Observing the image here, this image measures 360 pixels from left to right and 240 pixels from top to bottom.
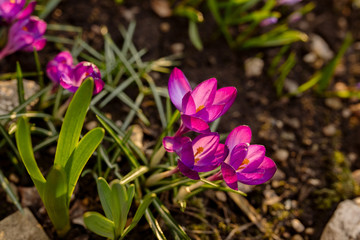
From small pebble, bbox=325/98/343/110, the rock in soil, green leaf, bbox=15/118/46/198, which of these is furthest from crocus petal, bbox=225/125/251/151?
small pebble, bbox=325/98/343/110

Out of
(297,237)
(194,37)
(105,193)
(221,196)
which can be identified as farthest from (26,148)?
(194,37)

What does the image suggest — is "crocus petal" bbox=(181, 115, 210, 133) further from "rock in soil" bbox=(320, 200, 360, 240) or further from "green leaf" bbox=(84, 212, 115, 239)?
"rock in soil" bbox=(320, 200, 360, 240)

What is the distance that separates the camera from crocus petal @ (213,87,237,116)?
1.09m

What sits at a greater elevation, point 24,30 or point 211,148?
point 24,30

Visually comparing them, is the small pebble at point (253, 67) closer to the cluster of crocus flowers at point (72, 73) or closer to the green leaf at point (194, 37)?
the green leaf at point (194, 37)

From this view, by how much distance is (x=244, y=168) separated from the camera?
1.07 metres

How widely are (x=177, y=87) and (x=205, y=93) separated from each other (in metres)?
0.09

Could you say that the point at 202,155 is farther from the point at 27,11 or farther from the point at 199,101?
the point at 27,11

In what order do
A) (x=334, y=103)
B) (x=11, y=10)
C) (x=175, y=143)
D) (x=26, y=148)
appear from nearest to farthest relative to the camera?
(x=26, y=148) → (x=175, y=143) → (x=11, y=10) → (x=334, y=103)

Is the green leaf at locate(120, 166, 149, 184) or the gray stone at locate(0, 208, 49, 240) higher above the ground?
the green leaf at locate(120, 166, 149, 184)

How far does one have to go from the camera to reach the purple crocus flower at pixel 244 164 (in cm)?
102

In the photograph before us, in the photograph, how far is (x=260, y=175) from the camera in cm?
104

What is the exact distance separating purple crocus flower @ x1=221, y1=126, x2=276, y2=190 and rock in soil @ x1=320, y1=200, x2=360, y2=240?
2.00 ft

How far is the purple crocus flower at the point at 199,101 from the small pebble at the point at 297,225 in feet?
2.53
